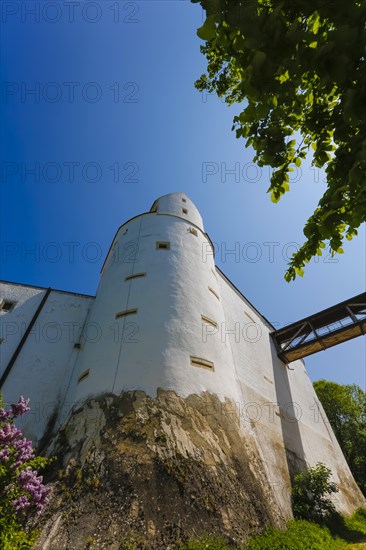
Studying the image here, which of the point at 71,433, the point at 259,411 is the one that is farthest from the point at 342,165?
the point at 259,411

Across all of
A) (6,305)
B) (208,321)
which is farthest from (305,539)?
(6,305)

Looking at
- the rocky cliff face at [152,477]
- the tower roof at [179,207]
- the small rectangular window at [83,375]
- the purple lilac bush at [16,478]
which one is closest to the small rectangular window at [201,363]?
the rocky cliff face at [152,477]

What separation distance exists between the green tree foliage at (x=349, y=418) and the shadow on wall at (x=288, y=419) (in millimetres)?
12681

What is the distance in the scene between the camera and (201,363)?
801 centimetres

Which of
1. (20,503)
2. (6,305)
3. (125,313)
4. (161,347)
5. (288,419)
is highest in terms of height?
(6,305)

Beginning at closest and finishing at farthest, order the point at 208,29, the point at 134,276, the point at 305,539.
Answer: the point at 208,29 → the point at 305,539 → the point at 134,276

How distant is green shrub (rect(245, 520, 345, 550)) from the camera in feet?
17.0

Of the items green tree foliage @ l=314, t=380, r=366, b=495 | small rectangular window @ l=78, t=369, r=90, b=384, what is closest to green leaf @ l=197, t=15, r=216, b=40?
small rectangular window @ l=78, t=369, r=90, b=384

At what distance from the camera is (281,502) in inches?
298

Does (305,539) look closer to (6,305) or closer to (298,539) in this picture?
(298,539)

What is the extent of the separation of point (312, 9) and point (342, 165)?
1264 mm

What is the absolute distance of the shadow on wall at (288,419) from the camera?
1097 cm

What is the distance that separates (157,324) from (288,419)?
8.89 m

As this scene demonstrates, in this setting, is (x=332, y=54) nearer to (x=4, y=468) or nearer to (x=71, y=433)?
(x=4, y=468)
